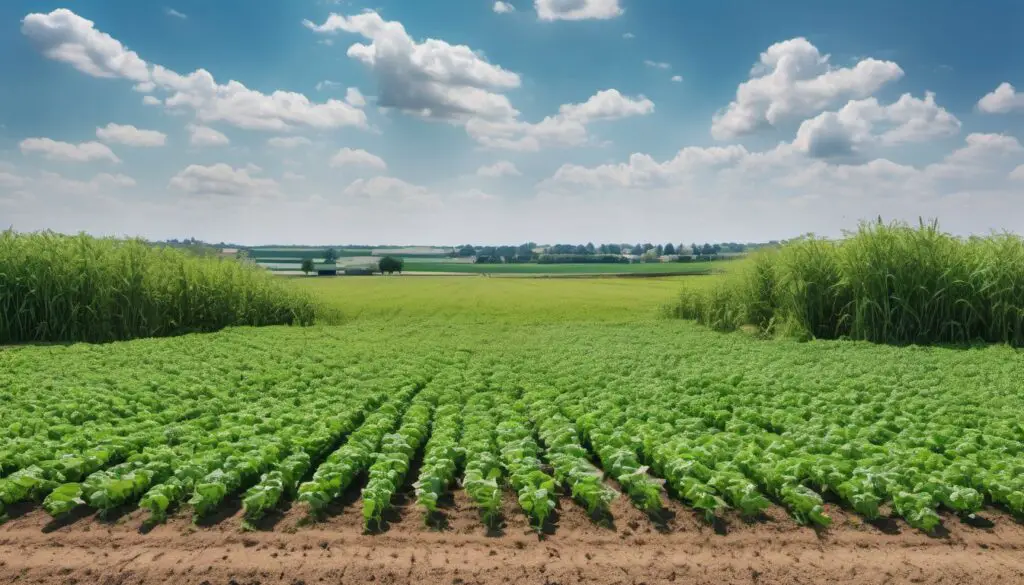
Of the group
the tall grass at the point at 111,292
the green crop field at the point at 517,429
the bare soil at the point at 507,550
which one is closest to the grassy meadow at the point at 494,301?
the tall grass at the point at 111,292

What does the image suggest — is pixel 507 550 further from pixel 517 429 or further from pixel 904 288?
pixel 904 288

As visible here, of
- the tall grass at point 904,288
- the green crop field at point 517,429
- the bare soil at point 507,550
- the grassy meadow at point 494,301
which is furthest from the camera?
the grassy meadow at point 494,301

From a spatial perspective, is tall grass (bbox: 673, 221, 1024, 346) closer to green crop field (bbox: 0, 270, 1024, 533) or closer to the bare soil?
green crop field (bbox: 0, 270, 1024, 533)

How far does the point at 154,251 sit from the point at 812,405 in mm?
19557

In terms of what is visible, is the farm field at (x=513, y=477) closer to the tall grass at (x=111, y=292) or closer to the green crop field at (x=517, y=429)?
the green crop field at (x=517, y=429)

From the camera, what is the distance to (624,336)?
55.6ft

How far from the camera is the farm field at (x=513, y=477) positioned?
5.05 m

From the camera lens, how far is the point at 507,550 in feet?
16.9

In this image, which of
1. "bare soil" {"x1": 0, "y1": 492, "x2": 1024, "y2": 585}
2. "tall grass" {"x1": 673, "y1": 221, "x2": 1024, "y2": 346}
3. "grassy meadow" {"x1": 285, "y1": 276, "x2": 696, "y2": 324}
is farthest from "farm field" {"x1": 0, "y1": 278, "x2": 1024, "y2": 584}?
"grassy meadow" {"x1": 285, "y1": 276, "x2": 696, "y2": 324}

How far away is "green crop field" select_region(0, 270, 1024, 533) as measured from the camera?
576cm

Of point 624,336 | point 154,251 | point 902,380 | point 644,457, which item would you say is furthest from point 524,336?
point 154,251

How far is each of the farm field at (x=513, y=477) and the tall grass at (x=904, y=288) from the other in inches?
228

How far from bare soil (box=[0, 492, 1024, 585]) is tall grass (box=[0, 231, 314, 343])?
14.1 meters

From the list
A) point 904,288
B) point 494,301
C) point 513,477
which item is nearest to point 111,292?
point 494,301
